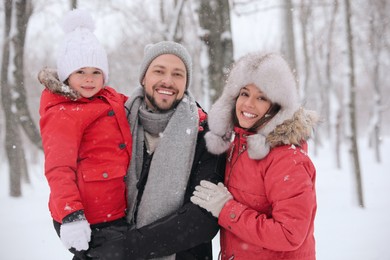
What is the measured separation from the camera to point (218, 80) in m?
4.89

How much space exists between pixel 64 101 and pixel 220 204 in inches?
47.3

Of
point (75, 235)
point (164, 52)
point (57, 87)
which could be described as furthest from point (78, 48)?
point (75, 235)

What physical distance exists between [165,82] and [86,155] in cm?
77

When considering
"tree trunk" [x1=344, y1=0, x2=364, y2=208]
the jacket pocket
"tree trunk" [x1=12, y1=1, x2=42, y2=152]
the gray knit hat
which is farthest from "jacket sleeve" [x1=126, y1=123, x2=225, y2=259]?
"tree trunk" [x1=344, y1=0, x2=364, y2=208]

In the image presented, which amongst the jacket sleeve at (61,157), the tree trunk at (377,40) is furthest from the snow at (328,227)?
the tree trunk at (377,40)

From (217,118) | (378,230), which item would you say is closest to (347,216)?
(378,230)

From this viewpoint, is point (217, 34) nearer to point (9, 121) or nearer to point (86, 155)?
point (86, 155)

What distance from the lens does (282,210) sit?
1942 millimetres

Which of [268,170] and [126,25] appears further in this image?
[126,25]

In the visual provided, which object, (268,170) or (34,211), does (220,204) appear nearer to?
(268,170)

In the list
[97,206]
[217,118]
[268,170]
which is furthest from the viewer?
[217,118]

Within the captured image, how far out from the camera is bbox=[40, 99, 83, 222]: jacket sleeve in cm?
200

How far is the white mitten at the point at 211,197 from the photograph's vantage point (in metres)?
2.12

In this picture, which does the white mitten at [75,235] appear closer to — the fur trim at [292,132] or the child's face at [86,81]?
the child's face at [86,81]
